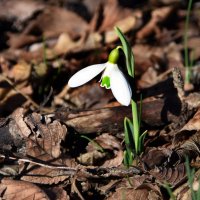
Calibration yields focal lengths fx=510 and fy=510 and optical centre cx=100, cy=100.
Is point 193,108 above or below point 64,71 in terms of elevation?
above

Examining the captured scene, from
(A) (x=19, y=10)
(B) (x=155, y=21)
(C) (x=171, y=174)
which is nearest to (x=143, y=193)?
(C) (x=171, y=174)

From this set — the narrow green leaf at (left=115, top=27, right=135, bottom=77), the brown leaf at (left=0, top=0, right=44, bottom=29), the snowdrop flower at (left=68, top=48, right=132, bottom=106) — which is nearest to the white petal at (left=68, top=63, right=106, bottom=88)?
the snowdrop flower at (left=68, top=48, right=132, bottom=106)

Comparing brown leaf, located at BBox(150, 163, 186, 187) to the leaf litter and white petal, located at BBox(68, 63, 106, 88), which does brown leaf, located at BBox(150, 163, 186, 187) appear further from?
white petal, located at BBox(68, 63, 106, 88)

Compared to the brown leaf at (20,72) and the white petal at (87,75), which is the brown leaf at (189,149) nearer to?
the white petal at (87,75)

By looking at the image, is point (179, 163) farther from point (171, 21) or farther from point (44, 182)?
point (171, 21)

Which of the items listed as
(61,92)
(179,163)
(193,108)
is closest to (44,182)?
(179,163)

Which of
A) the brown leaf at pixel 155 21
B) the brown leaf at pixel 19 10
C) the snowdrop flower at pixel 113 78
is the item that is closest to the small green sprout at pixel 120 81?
the snowdrop flower at pixel 113 78

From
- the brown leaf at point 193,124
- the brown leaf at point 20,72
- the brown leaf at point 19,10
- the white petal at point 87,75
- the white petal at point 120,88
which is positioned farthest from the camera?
the brown leaf at point 19,10

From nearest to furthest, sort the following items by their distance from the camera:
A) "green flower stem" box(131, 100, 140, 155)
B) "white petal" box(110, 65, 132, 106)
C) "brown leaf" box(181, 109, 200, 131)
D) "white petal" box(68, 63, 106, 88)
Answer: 1. "white petal" box(110, 65, 132, 106)
2. "white petal" box(68, 63, 106, 88)
3. "green flower stem" box(131, 100, 140, 155)
4. "brown leaf" box(181, 109, 200, 131)
